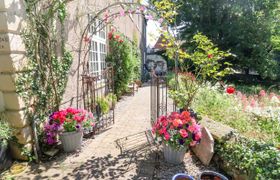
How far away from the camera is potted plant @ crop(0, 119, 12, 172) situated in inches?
112

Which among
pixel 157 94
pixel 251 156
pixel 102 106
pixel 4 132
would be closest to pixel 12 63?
pixel 4 132

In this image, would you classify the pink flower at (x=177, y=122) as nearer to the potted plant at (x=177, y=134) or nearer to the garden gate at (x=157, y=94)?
the potted plant at (x=177, y=134)

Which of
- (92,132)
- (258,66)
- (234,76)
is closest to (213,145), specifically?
(92,132)

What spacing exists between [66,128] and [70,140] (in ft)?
0.74

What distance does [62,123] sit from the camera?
350 centimetres

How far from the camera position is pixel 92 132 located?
4.37 metres

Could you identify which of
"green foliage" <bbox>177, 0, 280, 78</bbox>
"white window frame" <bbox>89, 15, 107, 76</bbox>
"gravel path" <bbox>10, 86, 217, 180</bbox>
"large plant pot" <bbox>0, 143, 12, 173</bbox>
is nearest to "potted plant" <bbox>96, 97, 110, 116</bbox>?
"white window frame" <bbox>89, 15, 107, 76</bbox>

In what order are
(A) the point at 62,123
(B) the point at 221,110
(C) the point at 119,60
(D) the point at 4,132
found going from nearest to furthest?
1. (D) the point at 4,132
2. (A) the point at 62,123
3. (B) the point at 221,110
4. (C) the point at 119,60

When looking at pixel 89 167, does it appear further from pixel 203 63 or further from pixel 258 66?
pixel 258 66

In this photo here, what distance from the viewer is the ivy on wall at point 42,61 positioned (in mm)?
3205

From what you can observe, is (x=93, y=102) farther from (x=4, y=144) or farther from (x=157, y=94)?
(x=4, y=144)

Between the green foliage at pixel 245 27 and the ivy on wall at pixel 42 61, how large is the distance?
40.1 feet

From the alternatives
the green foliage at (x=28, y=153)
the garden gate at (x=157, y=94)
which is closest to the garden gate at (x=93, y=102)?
the garden gate at (x=157, y=94)

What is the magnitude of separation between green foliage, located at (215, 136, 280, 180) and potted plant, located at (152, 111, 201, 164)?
44cm
